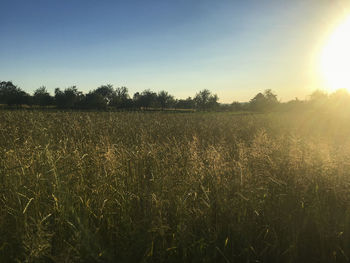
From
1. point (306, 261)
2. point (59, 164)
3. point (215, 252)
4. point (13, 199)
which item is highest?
point (59, 164)

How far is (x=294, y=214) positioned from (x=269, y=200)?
42 cm

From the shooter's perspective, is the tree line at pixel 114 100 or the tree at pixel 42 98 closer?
the tree line at pixel 114 100

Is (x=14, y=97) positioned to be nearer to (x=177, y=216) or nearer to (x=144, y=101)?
(x=144, y=101)

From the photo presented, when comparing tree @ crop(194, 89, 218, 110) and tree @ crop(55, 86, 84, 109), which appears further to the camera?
tree @ crop(194, 89, 218, 110)

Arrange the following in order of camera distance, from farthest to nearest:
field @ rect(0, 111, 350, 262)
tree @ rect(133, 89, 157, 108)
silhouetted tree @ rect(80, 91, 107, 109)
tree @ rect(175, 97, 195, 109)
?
tree @ rect(175, 97, 195, 109), tree @ rect(133, 89, 157, 108), silhouetted tree @ rect(80, 91, 107, 109), field @ rect(0, 111, 350, 262)

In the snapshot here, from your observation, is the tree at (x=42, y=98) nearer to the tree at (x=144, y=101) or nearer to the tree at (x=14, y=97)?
the tree at (x=14, y=97)

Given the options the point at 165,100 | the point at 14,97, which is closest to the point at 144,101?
the point at 165,100

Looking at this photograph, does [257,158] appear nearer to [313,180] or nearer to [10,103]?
[313,180]

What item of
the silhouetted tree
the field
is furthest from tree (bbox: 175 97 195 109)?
the field

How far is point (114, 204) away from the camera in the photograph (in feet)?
10.7

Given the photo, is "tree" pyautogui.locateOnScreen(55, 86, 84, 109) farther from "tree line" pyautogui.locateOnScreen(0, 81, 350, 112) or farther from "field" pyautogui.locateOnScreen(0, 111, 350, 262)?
"field" pyautogui.locateOnScreen(0, 111, 350, 262)

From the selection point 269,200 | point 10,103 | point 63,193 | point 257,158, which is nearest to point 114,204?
point 63,193

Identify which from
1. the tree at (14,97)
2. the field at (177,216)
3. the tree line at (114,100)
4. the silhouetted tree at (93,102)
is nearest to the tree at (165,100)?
the tree line at (114,100)

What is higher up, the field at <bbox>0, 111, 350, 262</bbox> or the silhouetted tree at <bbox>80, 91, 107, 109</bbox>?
the silhouetted tree at <bbox>80, 91, 107, 109</bbox>
